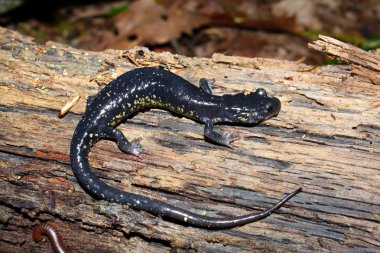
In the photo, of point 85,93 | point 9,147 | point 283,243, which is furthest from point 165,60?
point 283,243

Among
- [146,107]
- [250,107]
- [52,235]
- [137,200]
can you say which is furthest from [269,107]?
[52,235]

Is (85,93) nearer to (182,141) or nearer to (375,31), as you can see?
(182,141)

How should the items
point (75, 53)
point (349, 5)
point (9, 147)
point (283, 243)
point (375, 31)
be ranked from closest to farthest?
point (283, 243)
point (9, 147)
point (75, 53)
point (375, 31)
point (349, 5)

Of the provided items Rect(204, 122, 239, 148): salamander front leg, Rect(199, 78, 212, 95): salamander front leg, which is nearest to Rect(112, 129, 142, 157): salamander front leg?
Rect(204, 122, 239, 148): salamander front leg

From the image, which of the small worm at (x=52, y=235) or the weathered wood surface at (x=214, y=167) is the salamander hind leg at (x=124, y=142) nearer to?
the weathered wood surface at (x=214, y=167)

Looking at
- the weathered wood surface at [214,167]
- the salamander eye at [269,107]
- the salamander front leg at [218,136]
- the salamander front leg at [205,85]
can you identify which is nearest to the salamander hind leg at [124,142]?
the weathered wood surface at [214,167]

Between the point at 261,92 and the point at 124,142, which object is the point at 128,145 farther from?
the point at 261,92

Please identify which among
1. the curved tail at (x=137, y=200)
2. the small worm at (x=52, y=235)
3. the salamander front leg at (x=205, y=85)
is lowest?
the small worm at (x=52, y=235)
